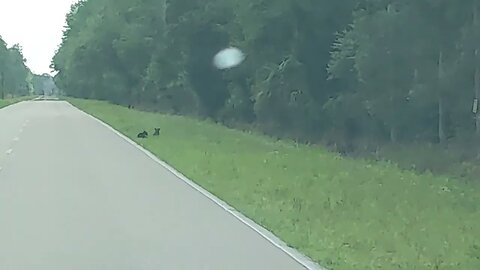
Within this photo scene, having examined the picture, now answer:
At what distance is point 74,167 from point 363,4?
70.9 ft

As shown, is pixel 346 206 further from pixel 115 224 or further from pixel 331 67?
pixel 331 67

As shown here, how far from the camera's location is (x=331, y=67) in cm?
4194

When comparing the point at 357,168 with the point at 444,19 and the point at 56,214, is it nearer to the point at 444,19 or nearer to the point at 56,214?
the point at 56,214

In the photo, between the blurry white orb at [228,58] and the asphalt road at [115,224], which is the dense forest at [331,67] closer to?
the blurry white orb at [228,58]

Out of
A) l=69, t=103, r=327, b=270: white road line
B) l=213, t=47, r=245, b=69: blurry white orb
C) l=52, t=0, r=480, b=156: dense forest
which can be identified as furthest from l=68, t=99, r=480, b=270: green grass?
l=213, t=47, r=245, b=69: blurry white orb

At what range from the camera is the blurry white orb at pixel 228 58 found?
2192 inches

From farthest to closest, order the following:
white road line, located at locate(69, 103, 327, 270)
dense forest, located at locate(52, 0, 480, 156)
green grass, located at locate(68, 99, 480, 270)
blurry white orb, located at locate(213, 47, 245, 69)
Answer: blurry white orb, located at locate(213, 47, 245, 69) < dense forest, located at locate(52, 0, 480, 156) < green grass, located at locate(68, 99, 480, 270) < white road line, located at locate(69, 103, 327, 270)

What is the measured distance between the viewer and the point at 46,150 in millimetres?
28938

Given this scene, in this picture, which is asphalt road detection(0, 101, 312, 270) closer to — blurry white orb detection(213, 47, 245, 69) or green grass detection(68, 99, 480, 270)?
green grass detection(68, 99, 480, 270)

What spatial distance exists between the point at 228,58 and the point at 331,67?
17.2 meters

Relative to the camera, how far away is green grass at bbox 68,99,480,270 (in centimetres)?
1049

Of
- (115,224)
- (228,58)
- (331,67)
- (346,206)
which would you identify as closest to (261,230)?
(115,224)

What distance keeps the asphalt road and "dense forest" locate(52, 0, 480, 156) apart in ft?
50.9

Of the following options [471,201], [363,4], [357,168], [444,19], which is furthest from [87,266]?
[363,4]
